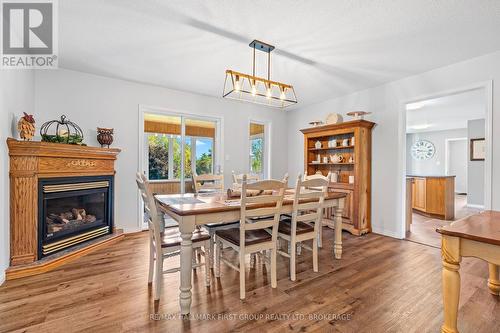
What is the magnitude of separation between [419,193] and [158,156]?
5638 millimetres

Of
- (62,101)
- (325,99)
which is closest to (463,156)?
(325,99)

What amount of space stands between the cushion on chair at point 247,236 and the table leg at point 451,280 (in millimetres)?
1234

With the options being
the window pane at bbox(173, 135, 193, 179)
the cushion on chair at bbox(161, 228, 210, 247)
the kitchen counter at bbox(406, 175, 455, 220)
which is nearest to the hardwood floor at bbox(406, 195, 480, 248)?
the kitchen counter at bbox(406, 175, 455, 220)

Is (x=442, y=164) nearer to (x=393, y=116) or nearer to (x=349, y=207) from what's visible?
(x=393, y=116)

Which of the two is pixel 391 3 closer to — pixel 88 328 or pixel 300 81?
pixel 300 81

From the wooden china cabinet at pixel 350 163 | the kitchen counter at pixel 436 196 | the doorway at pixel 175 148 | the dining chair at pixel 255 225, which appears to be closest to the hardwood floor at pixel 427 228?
the kitchen counter at pixel 436 196

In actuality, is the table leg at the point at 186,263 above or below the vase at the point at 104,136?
below

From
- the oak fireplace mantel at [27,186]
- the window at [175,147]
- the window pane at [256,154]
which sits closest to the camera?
the oak fireplace mantel at [27,186]

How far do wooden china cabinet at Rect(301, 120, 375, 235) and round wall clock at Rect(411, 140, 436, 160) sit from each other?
6.04 meters

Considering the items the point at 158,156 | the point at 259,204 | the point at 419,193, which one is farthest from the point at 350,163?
the point at 158,156

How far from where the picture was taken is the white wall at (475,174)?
20.1 ft

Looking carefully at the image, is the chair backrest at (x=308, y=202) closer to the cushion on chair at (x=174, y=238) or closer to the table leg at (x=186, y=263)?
the cushion on chair at (x=174, y=238)

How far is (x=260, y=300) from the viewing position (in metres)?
1.93

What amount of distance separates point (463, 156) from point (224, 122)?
901 centimetres
